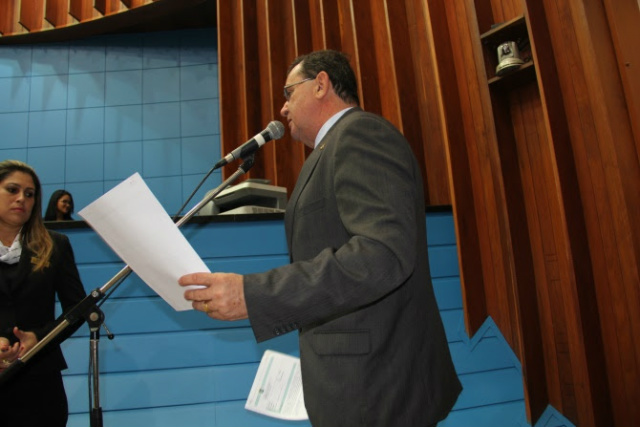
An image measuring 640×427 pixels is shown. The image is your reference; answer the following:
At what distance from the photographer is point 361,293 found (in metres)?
0.82

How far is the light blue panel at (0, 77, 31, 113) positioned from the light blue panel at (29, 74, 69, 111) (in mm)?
61

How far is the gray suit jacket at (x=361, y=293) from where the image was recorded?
2.67 ft

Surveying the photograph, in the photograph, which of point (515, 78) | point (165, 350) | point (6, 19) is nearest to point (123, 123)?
point (6, 19)

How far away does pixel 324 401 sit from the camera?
0.95m

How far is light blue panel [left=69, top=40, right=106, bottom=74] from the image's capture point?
4973 mm

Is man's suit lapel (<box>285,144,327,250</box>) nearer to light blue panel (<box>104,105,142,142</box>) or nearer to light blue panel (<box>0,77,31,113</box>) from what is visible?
light blue panel (<box>104,105,142,142</box>)

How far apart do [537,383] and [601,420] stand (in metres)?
0.31

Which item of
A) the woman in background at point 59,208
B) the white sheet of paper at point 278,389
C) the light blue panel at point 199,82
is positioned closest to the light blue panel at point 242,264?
the white sheet of paper at point 278,389

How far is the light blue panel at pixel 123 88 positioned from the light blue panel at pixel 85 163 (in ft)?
1.73

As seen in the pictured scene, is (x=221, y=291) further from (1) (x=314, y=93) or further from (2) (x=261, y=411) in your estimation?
(2) (x=261, y=411)

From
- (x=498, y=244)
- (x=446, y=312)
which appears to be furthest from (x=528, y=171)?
(x=446, y=312)

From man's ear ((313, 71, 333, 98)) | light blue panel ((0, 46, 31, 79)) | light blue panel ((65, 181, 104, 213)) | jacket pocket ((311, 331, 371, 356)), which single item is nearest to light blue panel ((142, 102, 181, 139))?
light blue panel ((65, 181, 104, 213))

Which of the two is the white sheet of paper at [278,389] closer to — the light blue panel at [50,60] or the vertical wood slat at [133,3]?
the vertical wood slat at [133,3]

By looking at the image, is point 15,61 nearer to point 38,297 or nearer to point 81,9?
point 81,9
